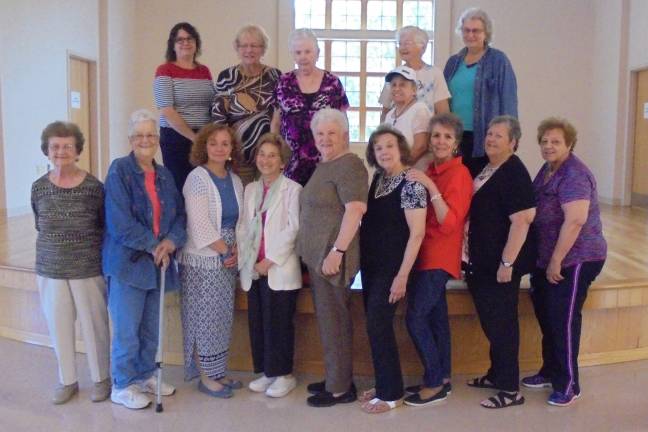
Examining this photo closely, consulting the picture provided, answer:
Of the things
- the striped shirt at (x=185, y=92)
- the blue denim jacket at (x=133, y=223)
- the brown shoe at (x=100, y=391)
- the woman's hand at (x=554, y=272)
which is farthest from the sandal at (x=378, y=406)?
the striped shirt at (x=185, y=92)

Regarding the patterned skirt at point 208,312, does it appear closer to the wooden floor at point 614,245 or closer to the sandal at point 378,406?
the sandal at point 378,406

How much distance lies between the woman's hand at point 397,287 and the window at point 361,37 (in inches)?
344

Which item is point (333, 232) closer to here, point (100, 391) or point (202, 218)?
point (202, 218)

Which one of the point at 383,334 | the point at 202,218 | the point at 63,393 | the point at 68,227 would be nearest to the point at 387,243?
the point at 383,334

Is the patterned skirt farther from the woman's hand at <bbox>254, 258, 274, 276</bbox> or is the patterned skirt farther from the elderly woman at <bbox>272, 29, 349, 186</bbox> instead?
the elderly woman at <bbox>272, 29, 349, 186</bbox>

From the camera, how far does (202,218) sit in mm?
3193

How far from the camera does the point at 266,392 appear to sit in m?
3.36

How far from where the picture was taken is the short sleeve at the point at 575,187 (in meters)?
3.06

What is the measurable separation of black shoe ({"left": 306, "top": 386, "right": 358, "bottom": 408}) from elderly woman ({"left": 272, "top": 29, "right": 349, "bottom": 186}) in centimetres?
118

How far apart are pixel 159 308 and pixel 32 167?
5846mm

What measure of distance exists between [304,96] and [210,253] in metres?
0.99

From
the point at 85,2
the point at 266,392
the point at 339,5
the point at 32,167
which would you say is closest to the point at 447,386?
the point at 266,392

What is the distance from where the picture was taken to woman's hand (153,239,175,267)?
309cm

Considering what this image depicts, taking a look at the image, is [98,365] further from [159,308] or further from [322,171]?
[322,171]
